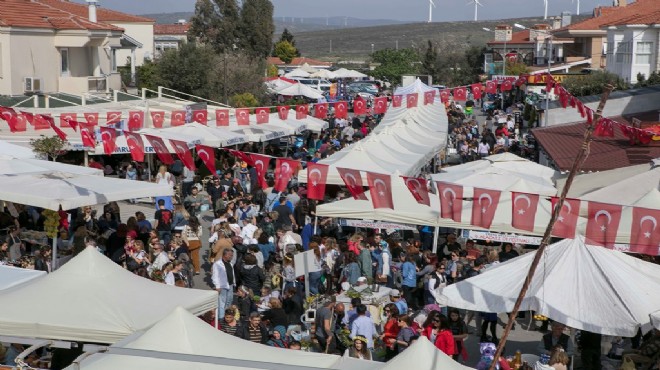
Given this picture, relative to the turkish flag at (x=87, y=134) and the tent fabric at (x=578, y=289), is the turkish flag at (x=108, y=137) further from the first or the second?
the tent fabric at (x=578, y=289)

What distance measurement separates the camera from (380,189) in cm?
1546

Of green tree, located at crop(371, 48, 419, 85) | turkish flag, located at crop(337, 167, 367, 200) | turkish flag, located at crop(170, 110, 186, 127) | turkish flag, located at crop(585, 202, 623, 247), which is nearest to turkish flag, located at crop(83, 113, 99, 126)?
turkish flag, located at crop(170, 110, 186, 127)

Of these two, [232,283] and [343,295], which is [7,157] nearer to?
[232,283]

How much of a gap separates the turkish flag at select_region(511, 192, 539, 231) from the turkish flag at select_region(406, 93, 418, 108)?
23.6 m

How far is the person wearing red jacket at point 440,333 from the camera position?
1237 cm

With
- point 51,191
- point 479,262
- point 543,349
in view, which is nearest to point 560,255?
point 543,349

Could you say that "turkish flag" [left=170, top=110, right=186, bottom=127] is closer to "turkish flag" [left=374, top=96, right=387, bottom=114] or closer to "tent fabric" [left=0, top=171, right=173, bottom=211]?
"turkish flag" [left=374, top=96, right=387, bottom=114]

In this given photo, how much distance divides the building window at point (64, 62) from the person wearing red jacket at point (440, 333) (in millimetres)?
27650

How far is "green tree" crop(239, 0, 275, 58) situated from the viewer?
73375mm

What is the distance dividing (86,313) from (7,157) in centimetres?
907

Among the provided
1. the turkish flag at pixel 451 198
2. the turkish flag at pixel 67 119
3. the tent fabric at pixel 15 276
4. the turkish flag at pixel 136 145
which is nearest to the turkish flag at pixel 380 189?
the turkish flag at pixel 451 198

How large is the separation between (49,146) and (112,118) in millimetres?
3332

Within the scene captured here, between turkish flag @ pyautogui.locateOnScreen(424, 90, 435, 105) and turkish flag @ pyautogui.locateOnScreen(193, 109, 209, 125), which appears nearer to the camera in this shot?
turkish flag @ pyautogui.locateOnScreen(193, 109, 209, 125)

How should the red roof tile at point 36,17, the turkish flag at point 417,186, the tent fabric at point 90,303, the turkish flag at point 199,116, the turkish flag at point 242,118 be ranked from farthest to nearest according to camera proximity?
the red roof tile at point 36,17 < the turkish flag at point 242,118 < the turkish flag at point 199,116 < the turkish flag at point 417,186 < the tent fabric at point 90,303
